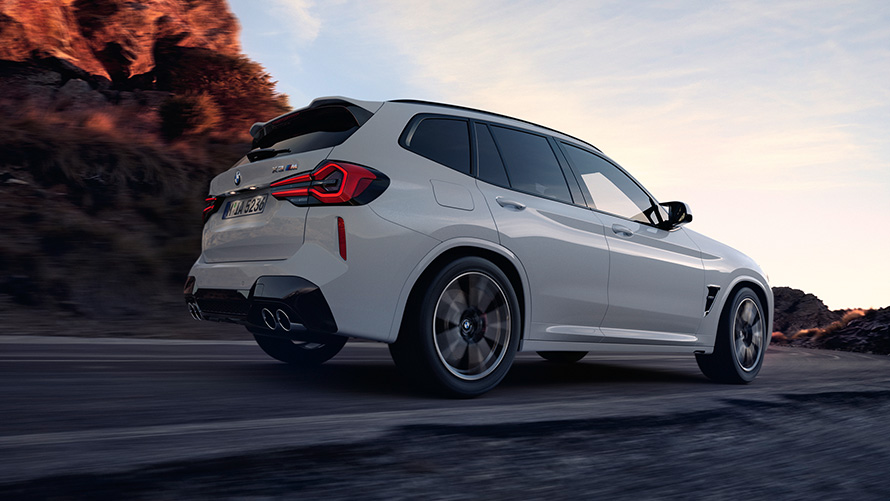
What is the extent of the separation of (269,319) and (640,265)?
2924 mm

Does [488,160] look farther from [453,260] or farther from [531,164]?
[453,260]

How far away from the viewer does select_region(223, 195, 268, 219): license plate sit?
4.57 m

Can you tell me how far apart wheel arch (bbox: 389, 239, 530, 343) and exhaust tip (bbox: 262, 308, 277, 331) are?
67 cm

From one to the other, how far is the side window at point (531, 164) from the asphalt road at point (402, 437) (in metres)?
1.39

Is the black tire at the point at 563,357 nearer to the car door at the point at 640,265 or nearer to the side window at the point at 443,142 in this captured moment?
the car door at the point at 640,265

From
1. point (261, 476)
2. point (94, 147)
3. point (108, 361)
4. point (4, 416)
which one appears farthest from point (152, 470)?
point (94, 147)

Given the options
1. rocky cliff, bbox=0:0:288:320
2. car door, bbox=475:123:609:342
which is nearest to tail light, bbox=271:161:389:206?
car door, bbox=475:123:609:342

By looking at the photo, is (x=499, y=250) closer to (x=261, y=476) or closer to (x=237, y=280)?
(x=237, y=280)

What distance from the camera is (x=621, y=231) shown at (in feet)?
18.7

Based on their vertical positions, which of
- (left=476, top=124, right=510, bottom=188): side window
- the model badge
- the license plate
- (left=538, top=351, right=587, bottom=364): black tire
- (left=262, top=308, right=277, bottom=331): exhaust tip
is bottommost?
(left=538, top=351, right=587, bottom=364): black tire

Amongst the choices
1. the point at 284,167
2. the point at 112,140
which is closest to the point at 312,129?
the point at 284,167

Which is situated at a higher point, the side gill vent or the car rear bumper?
the side gill vent

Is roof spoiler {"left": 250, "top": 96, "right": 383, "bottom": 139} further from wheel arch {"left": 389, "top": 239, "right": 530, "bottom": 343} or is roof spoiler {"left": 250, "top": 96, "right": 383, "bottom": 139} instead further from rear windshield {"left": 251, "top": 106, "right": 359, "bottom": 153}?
wheel arch {"left": 389, "top": 239, "right": 530, "bottom": 343}

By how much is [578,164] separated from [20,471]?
4.37m
